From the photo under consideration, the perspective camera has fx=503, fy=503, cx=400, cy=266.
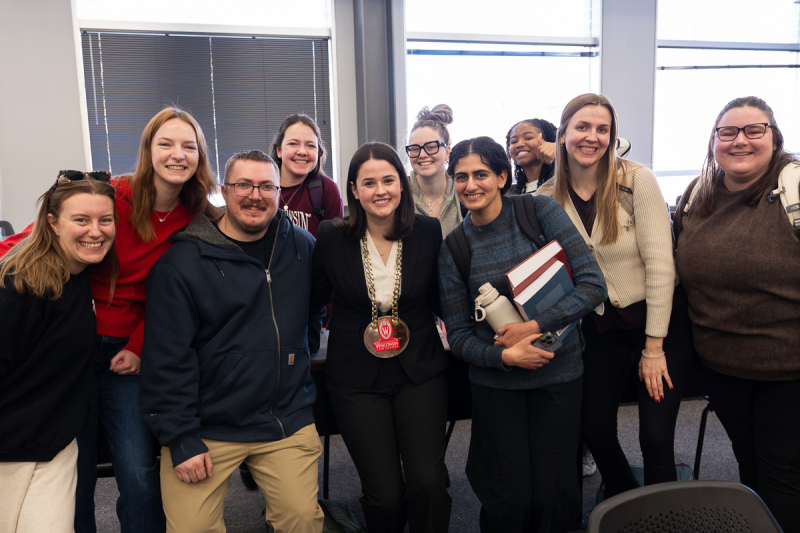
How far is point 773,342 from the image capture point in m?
1.53

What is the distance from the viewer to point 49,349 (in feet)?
4.66

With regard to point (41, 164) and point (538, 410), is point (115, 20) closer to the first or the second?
point (41, 164)

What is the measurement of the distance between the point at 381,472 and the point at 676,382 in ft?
3.47

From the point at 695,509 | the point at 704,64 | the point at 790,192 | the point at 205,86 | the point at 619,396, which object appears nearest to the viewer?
the point at 695,509

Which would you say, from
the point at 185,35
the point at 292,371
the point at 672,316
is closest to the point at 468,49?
the point at 185,35

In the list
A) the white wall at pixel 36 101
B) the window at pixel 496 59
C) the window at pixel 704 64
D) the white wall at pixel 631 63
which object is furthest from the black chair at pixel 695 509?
the window at pixel 704 64

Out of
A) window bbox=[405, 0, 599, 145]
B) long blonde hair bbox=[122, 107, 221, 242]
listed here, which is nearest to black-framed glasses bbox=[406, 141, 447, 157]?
long blonde hair bbox=[122, 107, 221, 242]

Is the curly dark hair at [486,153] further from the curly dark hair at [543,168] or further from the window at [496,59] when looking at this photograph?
the window at [496,59]

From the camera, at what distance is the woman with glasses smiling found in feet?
4.98

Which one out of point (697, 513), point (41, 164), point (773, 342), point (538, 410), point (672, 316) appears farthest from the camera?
point (41, 164)

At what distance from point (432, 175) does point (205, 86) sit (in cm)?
274

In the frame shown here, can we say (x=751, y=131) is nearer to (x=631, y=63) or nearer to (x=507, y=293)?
(x=507, y=293)

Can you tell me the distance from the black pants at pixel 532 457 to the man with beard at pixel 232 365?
60 centimetres

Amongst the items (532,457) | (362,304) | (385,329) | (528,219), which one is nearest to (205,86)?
(362,304)
